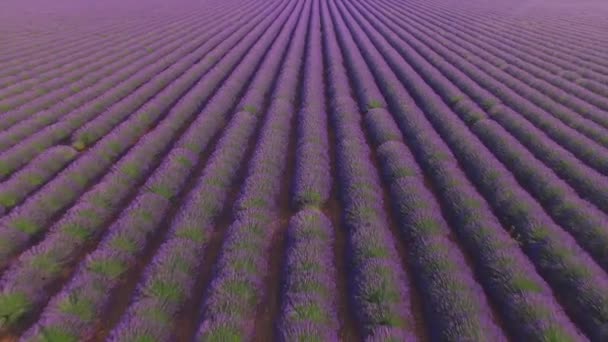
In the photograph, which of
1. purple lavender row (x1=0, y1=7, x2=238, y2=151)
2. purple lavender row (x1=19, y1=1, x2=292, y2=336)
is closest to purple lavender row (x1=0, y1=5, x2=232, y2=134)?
purple lavender row (x1=0, y1=7, x2=238, y2=151)

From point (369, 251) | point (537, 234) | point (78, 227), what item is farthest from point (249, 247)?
point (537, 234)

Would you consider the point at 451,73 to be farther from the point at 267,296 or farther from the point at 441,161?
the point at 267,296

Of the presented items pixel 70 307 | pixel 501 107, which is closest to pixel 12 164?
pixel 70 307

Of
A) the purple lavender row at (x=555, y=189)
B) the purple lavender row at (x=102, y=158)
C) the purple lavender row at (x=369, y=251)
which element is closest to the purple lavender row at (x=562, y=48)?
the purple lavender row at (x=555, y=189)

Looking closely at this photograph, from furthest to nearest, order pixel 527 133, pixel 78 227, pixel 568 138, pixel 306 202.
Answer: pixel 527 133 → pixel 568 138 → pixel 306 202 → pixel 78 227

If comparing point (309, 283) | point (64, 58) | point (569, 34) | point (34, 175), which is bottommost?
point (569, 34)

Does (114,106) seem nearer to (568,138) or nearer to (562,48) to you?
(568,138)

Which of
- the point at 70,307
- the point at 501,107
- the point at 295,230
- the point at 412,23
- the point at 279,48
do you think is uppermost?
the point at 70,307
